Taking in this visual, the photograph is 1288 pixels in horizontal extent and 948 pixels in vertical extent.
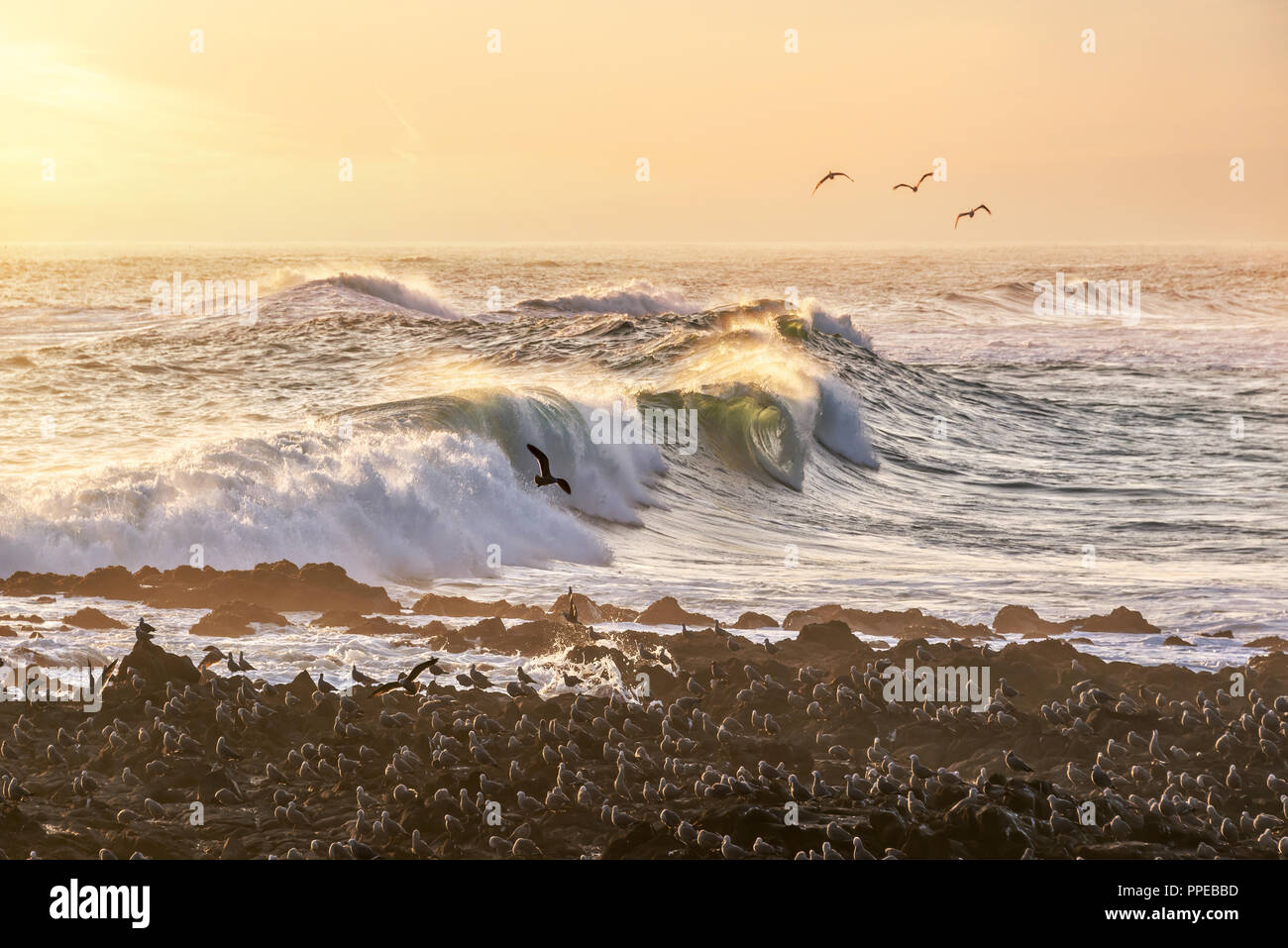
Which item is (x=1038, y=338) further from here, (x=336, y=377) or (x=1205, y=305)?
(x=336, y=377)

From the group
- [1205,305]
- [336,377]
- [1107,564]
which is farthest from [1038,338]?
[1107,564]

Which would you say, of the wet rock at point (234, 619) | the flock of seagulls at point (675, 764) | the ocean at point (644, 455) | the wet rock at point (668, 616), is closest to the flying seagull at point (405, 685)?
the flock of seagulls at point (675, 764)

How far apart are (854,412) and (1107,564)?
14.2 meters

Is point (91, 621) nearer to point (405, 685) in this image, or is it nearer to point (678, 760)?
point (405, 685)

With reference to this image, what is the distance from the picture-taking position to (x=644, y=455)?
88.4ft

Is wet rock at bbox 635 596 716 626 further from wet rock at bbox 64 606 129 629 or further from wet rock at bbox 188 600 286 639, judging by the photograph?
wet rock at bbox 64 606 129 629

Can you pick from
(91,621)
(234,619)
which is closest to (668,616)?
(234,619)

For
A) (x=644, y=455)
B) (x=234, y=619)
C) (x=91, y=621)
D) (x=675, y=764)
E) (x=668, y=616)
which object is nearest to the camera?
(x=675, y=764)

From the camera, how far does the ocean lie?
17.5m

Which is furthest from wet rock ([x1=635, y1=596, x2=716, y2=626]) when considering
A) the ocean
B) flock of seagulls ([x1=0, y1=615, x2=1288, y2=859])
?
flock of seagulls ([x1=0, y1=615, x2=1288, y2=859])

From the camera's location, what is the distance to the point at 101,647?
→ 1250cm

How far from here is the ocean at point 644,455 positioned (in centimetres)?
1750

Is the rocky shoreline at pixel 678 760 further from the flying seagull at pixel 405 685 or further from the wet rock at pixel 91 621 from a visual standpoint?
the wet rock at pixel 91 621

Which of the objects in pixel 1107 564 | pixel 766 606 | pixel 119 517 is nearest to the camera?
pixel 766 606
